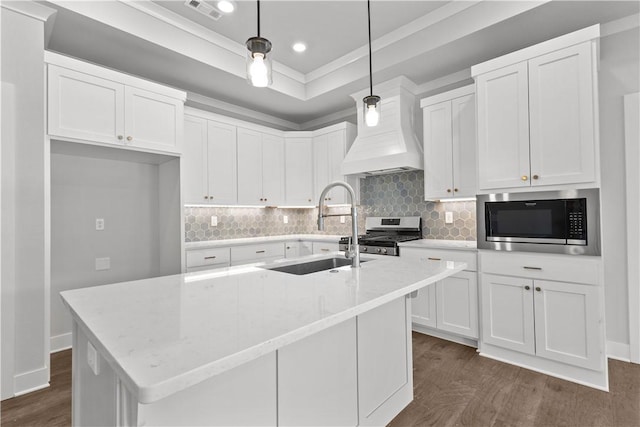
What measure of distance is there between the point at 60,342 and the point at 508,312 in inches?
156

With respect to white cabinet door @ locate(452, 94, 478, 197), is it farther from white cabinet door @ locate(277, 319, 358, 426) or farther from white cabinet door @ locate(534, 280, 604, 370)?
white cabinet door @ locate(277, 319, 358, 426)

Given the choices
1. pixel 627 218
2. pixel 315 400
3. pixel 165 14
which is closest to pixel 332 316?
pixel 315 400

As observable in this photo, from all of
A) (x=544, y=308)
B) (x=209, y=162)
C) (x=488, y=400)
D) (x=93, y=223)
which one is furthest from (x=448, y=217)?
(x=93, y=223)

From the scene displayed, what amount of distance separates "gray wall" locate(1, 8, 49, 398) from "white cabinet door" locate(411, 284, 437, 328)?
10.3 feet

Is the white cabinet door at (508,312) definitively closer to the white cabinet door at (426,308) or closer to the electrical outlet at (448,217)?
the white cabinet door at (426,308)

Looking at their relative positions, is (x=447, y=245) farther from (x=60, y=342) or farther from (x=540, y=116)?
(x=60, y=342)

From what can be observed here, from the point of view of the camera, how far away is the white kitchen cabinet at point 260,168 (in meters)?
4.16

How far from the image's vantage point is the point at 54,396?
223 centimetres

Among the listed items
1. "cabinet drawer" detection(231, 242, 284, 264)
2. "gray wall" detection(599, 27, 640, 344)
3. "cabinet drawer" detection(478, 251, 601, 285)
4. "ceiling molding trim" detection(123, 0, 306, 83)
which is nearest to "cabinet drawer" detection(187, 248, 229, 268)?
"cabinet drawer" detection(231, 242, 284, 264)

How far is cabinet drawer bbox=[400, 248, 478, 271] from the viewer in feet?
9.50

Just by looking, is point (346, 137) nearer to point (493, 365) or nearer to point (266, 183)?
point (266, 183)

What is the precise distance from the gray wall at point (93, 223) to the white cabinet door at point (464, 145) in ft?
10.7

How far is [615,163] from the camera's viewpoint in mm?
2693

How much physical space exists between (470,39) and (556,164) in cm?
134
